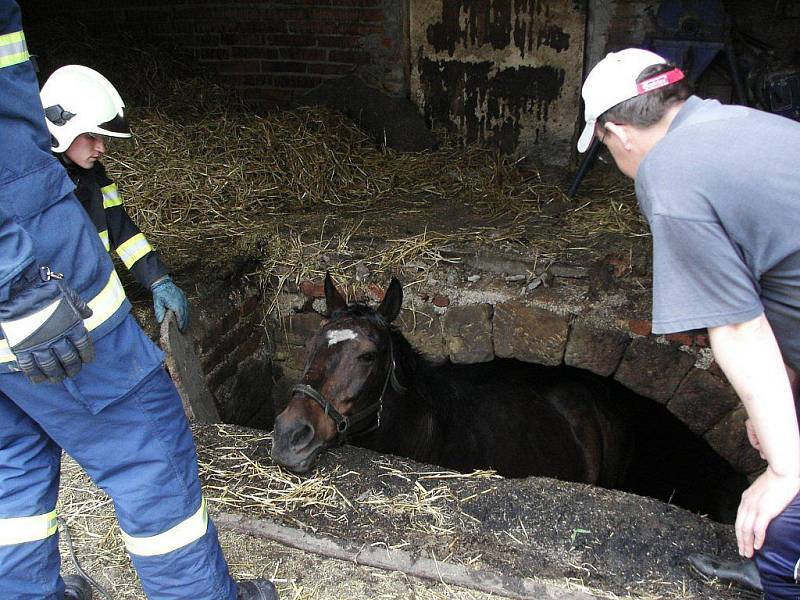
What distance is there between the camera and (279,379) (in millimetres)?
Answer: 5238

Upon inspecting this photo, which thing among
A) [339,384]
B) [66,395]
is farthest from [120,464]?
[339,384]

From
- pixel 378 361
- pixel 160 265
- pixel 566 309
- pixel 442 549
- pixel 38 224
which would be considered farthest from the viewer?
pixel 566 309

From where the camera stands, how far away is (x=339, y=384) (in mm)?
3070

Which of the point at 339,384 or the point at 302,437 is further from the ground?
the point at 339,384

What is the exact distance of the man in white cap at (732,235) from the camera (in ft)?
5.52

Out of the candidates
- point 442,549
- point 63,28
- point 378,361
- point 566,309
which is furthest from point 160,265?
point 63,28

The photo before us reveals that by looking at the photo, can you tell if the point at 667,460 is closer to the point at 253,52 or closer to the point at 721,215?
the point at 721,215

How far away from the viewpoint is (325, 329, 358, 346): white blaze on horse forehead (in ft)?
10.3

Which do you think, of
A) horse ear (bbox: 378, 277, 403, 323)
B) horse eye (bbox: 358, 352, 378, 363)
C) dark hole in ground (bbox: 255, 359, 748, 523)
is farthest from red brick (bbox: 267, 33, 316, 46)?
horse eye (bbox: 358, 352, 378, 363)

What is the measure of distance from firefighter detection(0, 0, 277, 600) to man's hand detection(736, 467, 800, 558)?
1.62 m

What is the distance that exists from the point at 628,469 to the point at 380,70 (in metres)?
4.08

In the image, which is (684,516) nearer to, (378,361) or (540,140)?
(378,361)

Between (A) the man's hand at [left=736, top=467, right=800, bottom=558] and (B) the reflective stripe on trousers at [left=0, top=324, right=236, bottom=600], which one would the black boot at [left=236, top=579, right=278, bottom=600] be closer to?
(B) the reflective stripe on trousers at [left=0, top=324, right=236, bottom=600]

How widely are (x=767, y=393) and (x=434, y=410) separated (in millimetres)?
2126
